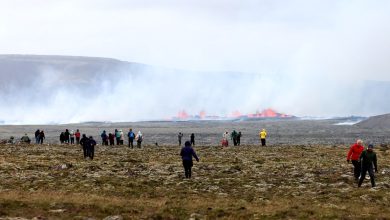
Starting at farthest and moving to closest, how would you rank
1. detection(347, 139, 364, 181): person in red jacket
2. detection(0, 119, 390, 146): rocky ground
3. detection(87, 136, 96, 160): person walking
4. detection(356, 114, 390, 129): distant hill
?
1. detection(356, 114, 390, 129): distant hill
2. detection(0, 119, 390, 146): rocky ground
3. detection(87, 136, 96, 160): person walking
4. detection(347, 139, 364, 181): person in red jacket

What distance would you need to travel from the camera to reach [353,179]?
2564 centimetres

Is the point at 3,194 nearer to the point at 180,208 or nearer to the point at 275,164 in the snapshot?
the point at 180,208

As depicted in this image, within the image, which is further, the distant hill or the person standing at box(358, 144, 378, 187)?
the distant hill

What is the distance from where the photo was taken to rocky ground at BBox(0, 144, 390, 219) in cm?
1811

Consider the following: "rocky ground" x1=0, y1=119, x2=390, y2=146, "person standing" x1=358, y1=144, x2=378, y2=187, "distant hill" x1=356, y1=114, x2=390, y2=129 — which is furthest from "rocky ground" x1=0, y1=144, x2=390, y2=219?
"distant hill" x1=356, y1=114, x2=390, y2=129

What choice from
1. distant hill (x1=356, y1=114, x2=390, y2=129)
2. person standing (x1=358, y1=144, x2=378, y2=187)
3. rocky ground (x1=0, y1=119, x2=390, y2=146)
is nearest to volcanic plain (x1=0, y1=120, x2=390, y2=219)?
person standing (x1=358, y1=144, x2=378, y2=187)

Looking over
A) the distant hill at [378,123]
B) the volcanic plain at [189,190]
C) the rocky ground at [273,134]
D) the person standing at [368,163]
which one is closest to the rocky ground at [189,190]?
the volcanic plain at [189,190]

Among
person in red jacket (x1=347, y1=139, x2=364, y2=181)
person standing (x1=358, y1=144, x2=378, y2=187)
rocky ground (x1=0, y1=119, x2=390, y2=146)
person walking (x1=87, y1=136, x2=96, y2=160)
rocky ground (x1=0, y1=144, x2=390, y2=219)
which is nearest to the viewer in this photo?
rocky ground (x1=0, y1=144, x2=390, y2=219)

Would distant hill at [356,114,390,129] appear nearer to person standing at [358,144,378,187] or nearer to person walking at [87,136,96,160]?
person walking at [87,136,96,160]

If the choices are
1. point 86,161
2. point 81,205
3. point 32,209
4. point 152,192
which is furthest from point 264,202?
point 86,161

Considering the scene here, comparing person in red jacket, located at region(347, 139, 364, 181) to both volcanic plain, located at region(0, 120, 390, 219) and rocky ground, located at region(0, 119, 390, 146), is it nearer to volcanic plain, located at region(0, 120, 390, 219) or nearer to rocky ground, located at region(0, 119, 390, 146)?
volcanic plain, located at region(0, 120, 390, 219)

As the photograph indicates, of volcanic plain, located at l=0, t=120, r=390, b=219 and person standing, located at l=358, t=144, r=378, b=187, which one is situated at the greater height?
person standing, located at l=358, t=144, r=378, b=187

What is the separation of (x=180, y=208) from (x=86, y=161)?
58.3 ft

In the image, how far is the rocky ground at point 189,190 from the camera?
18.1 metres
